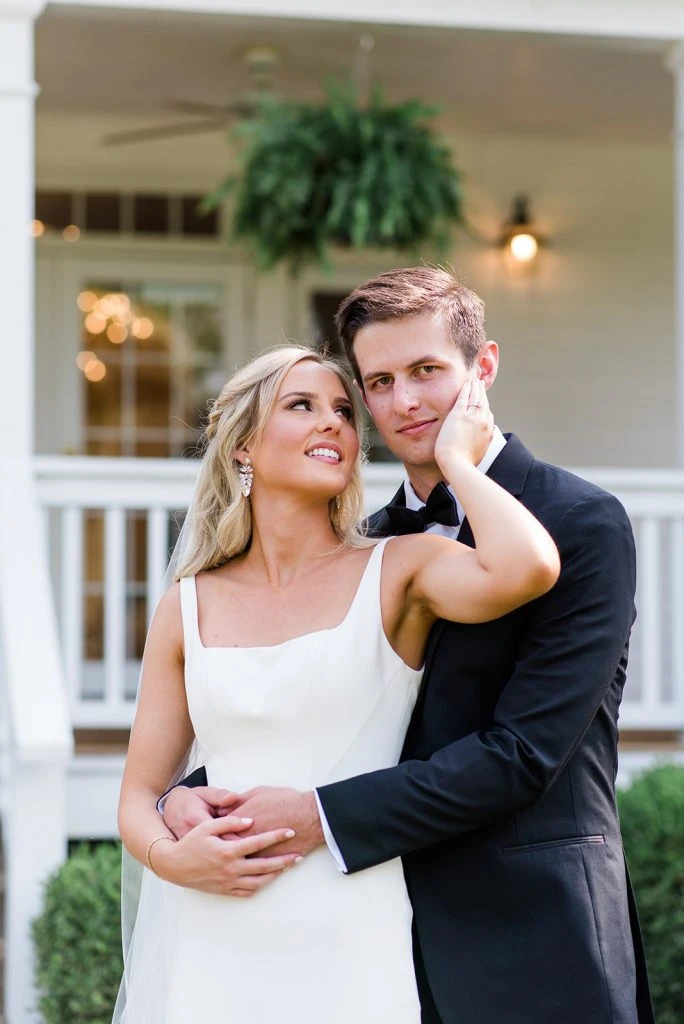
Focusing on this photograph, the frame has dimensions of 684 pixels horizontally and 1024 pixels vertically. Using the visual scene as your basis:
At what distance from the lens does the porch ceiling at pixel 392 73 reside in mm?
6332

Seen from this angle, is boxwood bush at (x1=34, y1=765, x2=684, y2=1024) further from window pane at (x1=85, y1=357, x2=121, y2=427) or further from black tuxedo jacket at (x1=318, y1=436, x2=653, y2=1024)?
window pane at (x1=85, y1=357, x2=121, y2=427)

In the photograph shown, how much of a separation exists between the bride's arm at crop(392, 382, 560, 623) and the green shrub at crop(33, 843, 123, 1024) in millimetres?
2137

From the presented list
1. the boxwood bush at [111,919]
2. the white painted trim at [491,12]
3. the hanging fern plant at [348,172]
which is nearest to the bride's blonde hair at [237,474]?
the boxwood bush at [111,919]

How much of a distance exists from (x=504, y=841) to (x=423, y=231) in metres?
4.52

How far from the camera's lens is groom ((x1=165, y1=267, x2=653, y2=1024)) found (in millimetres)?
1978

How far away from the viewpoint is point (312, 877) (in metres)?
2.11

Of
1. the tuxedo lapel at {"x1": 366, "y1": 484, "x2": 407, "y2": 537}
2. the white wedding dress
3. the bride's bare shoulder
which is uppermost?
the tuxedo lapel at {"x1": 366, "y1": 484, "x2": 407, "y2": 537}

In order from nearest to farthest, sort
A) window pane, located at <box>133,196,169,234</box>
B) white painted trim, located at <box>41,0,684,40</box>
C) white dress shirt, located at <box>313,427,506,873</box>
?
white dress shirt, located at <box>313,427,506,873</box> → white painted trim, located at <box>41,0,684,40</box> → window pane, located at <box>133,196,169,234</box>

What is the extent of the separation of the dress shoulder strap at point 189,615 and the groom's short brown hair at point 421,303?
1.81 feet

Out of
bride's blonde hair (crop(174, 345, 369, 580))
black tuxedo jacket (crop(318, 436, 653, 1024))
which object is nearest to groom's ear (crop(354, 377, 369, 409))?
bride's blonde hair (crop(174, 345, 369, 580))

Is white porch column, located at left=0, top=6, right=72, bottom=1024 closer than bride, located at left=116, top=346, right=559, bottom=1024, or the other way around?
bride, located at left=116, top=346, right=559, bottom=1024

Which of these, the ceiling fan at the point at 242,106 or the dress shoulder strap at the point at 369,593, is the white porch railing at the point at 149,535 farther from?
the dress shoulder strap at the point at 369,593

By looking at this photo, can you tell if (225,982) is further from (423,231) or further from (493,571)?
(423,231)

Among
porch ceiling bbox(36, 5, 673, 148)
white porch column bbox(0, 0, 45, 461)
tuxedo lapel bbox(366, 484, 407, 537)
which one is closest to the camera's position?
tuxedo lapel bbox(366, 484, 407, 537)
